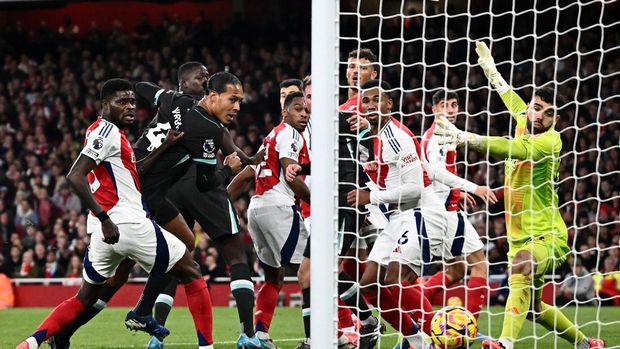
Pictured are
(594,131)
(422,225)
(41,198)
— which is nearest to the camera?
(422,225)

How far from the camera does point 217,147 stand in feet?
23.4

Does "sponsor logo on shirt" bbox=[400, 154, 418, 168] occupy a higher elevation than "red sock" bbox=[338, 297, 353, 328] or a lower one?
higher

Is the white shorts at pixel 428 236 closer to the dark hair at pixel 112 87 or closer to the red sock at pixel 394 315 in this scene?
the red sock at pixel 394 315

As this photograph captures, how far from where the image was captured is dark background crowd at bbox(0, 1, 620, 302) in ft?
49.8

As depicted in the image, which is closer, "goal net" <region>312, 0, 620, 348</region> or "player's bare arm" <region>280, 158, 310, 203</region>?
"player's bare arm" <region>280, 158, 310, 203</region>

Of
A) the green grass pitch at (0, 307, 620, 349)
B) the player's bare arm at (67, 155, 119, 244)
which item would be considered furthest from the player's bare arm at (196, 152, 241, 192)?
the green grass pitch at (0, 307, 620, 349)

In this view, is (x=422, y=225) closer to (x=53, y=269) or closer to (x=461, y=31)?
(x=53, y=269)

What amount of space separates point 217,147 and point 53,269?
9.64 metres

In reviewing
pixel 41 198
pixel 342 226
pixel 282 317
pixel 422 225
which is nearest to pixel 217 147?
pixel 342 226

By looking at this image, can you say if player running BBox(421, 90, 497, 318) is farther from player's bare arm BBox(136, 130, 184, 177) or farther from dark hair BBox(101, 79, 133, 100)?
dark hair BBox(101, 79, 133, 100)

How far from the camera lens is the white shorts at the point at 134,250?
6.43 metres

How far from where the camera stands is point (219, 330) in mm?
10305

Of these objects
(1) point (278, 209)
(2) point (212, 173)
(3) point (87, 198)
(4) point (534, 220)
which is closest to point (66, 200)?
(1) point (278, 209)

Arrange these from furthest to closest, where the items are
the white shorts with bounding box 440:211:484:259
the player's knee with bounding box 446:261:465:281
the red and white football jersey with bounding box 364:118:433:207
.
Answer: the player's knee with bounding box 446:261:465:281 → the white shorts with bounding box 440:211:484:259 → the red and white football jersey with bounding box 364:118:433:207
